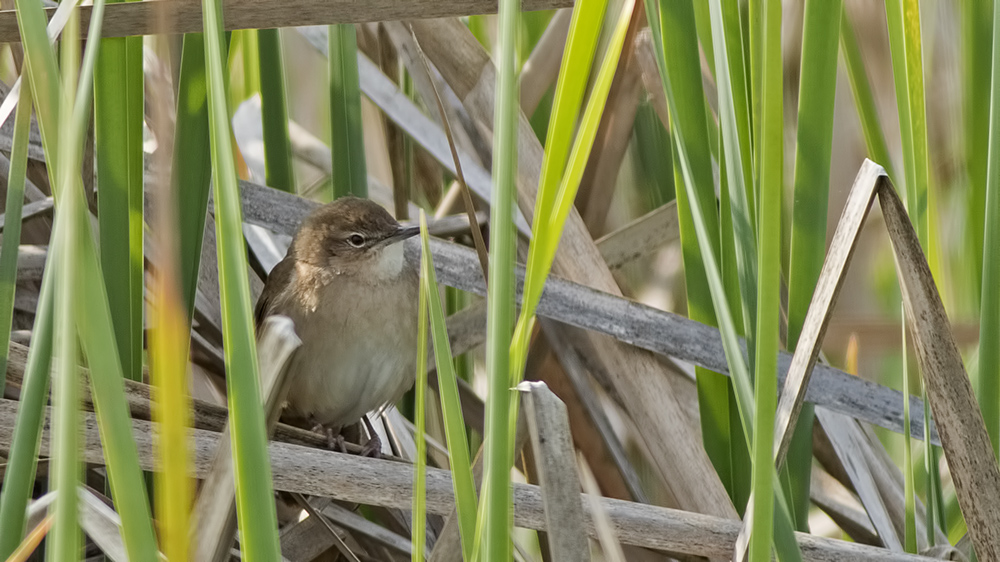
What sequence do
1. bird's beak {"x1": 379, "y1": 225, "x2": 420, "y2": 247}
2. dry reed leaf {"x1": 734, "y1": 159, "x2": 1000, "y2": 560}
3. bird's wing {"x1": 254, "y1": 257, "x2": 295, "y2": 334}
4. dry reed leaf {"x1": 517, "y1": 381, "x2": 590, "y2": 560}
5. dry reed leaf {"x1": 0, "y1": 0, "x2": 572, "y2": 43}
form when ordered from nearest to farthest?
dry reed leaf {"x1": 517, "y1": 381, "x2": 590, "y2": 560} → dry reed leaf {"x1": 734, "y1": 159, "x2": 1000, "y2": 560} → dry reed leaf {"x1": 0, "y1": 0, "x2": 572, "y2": 43} → bird's beak {"x1": 379, "y1": 225, "x2": 420, "y2": 247} → bird's wing {"x1": 254, "y1": 257, "x2": 295, "y2": 334}

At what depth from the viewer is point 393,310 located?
2395mm

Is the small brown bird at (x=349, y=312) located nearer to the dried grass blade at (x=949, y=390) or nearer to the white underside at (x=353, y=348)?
the white underside at (x=353, y=348)

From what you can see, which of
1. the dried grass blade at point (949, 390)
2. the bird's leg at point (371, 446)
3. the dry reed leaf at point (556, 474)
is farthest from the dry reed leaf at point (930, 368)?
the bird's leg at point (371, 446)

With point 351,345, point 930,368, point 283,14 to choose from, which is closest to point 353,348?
point 351,345

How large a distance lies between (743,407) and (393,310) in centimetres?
133

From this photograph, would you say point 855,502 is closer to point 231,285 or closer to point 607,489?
point 607,489

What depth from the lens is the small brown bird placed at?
2.30 meters

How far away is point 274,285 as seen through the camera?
7.83 ft

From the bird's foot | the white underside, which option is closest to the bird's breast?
the white underside

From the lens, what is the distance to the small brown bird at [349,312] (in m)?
2.30

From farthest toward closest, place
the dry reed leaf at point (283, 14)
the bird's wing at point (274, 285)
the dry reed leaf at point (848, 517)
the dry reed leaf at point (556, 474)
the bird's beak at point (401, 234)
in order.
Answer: the bird's wing at point (274, 285)
the bird's beak at point (401, 234)
the dry reed leaf at point (848, 517)
the dry reed leaf at point (283, 14)
the dry reed leaf at point (556, 474)

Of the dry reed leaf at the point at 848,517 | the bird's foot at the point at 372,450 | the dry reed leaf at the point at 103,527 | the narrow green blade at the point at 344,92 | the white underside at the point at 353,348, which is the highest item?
the narrow green blade at the point at 344,92

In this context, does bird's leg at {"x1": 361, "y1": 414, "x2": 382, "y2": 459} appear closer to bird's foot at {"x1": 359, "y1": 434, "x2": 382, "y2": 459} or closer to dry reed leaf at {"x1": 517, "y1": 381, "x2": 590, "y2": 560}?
bird's foot at {"x1": 359, "y1": 434, "x2": 382, "y2": 459}

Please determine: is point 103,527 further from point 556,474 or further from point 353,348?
point 353,348
